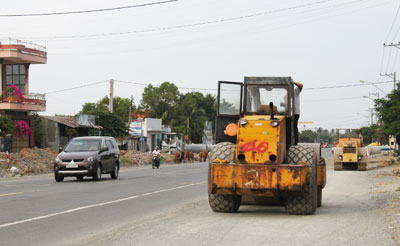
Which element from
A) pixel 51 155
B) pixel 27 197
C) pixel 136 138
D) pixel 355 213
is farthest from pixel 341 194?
pixel 136 138

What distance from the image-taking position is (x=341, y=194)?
19.2 metres

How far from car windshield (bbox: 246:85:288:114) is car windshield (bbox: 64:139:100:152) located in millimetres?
13491

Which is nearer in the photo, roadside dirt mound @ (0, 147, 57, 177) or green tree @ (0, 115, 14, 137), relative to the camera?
roadside dirt mound @ (0, 147, 57, 177)

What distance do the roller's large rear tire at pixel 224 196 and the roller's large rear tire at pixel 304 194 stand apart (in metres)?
1.13

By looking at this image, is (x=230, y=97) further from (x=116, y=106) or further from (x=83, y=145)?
(x=116, y=106)

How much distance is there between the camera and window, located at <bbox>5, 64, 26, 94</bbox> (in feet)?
170

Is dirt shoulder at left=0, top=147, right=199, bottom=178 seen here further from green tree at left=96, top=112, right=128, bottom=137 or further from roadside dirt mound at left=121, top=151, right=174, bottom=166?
green tree at left=96, top=112, right=128, bottom=137

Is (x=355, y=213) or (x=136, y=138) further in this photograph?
(x=136, y=138)

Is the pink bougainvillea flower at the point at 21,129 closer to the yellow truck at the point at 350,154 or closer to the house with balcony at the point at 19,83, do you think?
the house with balcony at the point at 19,83

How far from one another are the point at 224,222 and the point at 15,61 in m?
42.4

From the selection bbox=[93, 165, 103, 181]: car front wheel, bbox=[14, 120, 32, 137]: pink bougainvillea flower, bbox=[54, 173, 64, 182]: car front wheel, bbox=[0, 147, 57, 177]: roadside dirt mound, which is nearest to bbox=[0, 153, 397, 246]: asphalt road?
bbox=[54, 173, 64, 182]: car front wheel

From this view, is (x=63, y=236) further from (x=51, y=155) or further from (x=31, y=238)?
(x=51, y=155)

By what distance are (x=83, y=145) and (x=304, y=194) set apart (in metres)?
15.6

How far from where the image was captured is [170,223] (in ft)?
36.6
